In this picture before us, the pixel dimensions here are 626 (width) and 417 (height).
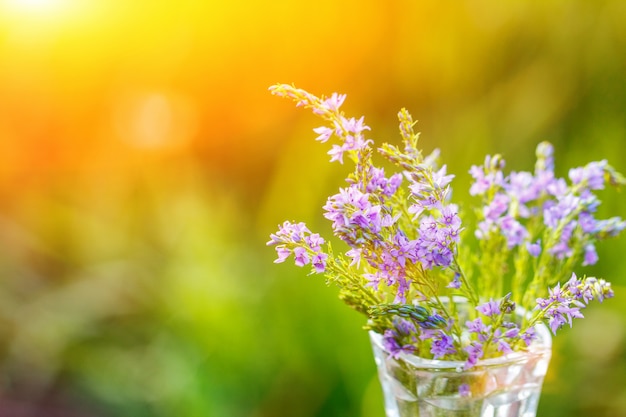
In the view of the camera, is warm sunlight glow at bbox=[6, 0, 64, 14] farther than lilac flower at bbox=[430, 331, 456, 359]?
Yes

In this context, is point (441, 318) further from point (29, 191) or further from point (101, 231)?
point (29, 191)

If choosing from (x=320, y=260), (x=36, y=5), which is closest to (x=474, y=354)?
(x=320, y=260)

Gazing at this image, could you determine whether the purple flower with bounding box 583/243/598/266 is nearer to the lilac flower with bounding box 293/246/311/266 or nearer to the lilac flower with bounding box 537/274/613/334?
the lilac flower with bounding box 537/274/613/334

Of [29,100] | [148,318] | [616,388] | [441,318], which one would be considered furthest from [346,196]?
[29,100]

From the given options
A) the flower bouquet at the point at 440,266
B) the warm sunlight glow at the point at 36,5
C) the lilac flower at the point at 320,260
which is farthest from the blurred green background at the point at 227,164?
the lilac flower at the point at 320,260

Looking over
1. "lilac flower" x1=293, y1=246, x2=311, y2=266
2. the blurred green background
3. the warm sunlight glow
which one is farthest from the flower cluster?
the warm sunlight glow

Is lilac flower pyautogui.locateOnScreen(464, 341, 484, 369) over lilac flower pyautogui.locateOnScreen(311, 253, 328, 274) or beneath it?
beneath

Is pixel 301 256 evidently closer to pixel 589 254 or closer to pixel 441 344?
pixel 441 344
